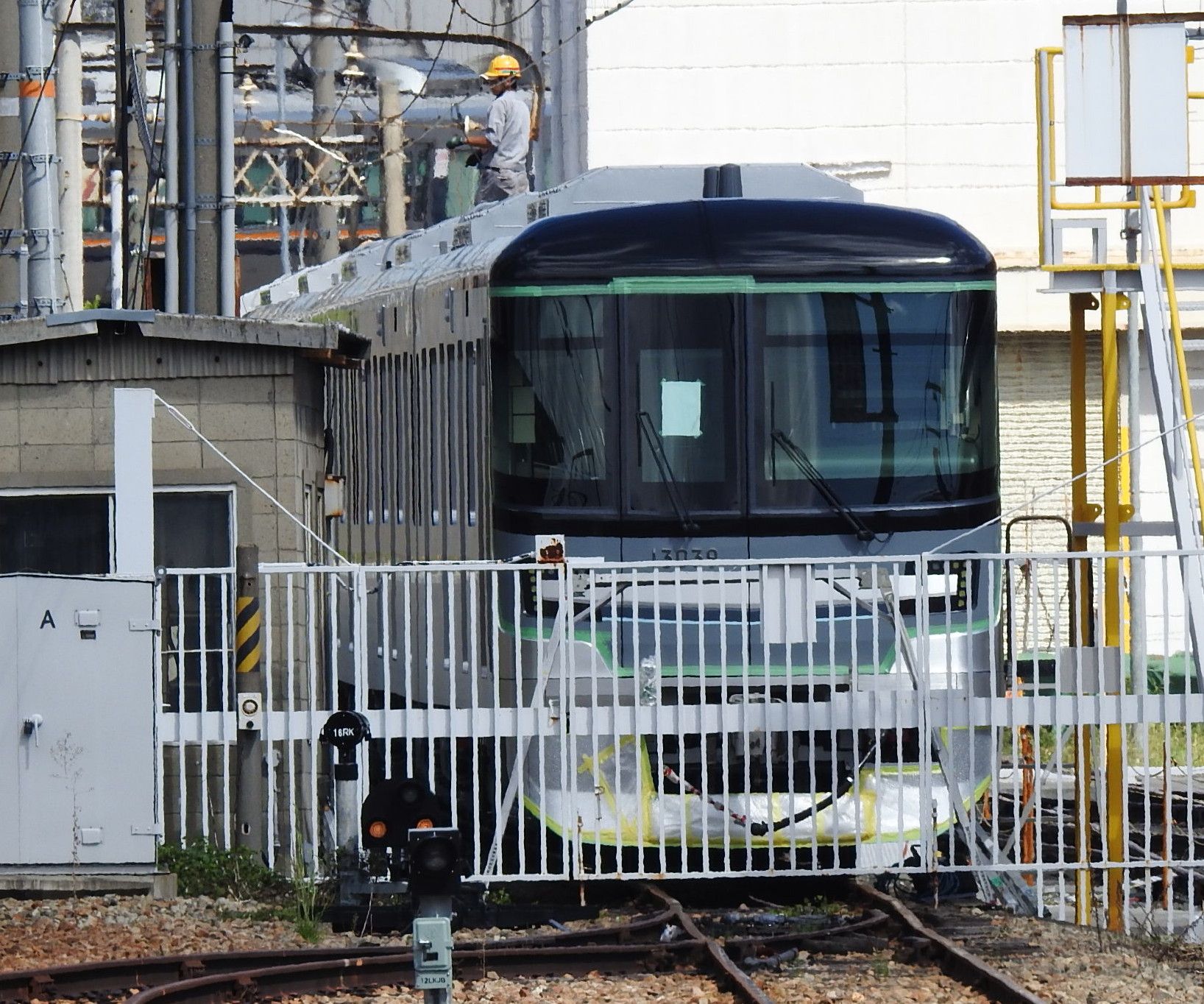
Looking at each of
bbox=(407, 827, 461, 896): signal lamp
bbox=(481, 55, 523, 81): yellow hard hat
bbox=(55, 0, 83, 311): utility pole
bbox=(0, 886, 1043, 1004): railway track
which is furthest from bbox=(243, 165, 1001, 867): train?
bbox=(55, 0, 83, 311): utility pole

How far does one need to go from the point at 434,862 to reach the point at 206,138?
27.1 feet

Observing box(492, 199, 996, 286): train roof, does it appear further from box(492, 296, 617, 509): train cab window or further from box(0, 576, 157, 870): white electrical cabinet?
box(0, 576, 157, 870): white electrical cabinet

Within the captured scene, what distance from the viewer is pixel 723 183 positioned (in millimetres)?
11914

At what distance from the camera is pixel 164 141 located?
1436 centimetres

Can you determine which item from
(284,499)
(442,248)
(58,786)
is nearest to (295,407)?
(284,499)

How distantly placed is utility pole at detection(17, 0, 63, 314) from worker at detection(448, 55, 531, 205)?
354 cm

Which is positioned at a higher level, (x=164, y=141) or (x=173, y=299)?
(x=164, y=141)

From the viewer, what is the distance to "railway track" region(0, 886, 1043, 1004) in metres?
7.78

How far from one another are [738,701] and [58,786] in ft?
9.77

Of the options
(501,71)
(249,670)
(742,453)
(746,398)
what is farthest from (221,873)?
(501,71)

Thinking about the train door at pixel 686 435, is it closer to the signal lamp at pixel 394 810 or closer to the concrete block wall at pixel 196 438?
the concrete block wall at pixel 196 438

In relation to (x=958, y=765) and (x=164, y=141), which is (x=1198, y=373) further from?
(x=958, y=765)

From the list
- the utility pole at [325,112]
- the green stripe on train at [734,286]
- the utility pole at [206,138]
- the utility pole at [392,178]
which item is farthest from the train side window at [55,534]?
the utility pole at [325,112]

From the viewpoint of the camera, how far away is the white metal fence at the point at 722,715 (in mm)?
9578
